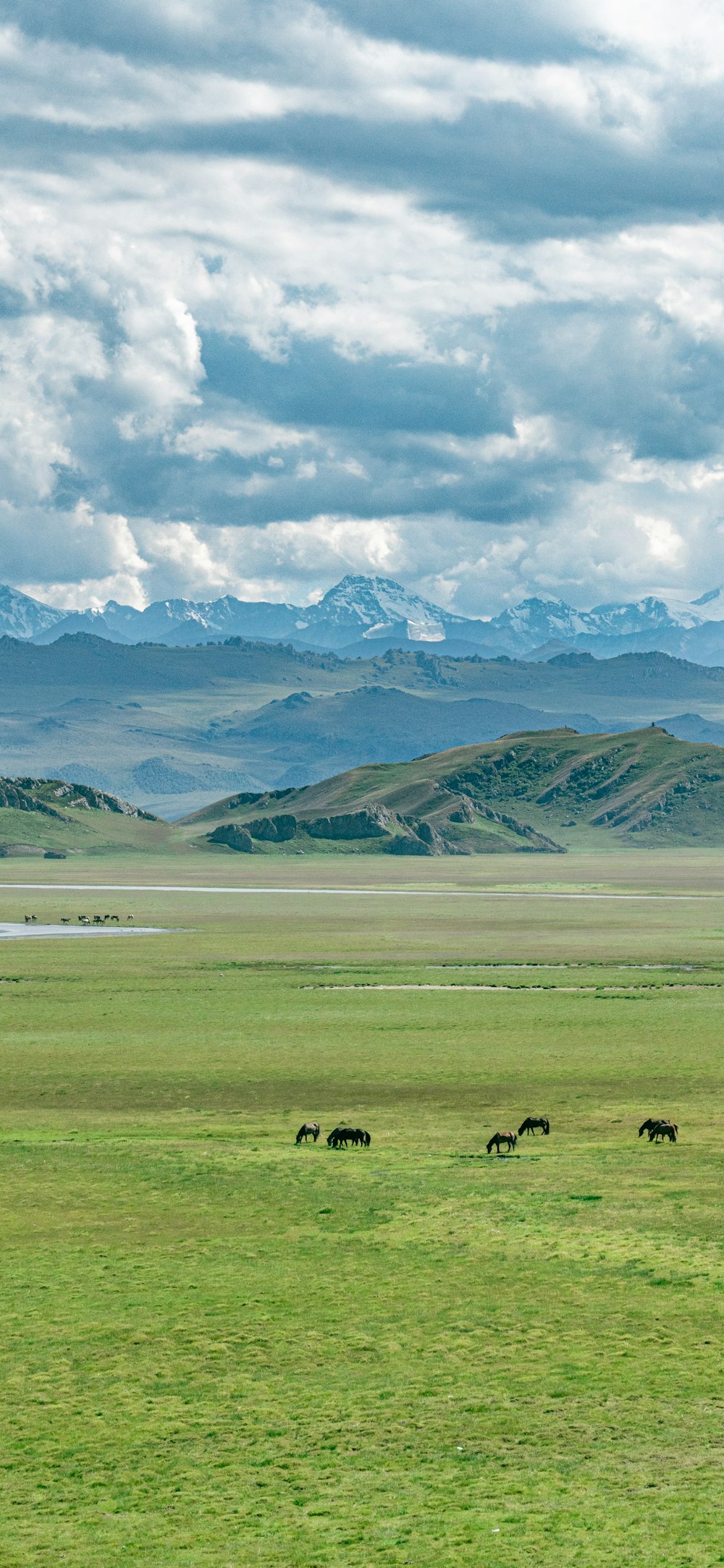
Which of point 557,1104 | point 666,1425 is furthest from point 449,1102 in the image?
point 666,1425

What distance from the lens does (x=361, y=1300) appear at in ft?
104

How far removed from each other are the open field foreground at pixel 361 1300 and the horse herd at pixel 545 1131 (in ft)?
1.96

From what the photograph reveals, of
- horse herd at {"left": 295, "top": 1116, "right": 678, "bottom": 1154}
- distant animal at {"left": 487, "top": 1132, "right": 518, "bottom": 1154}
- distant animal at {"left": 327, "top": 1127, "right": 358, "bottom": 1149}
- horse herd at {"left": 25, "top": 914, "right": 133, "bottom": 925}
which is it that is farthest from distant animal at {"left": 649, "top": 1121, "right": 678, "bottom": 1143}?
horse herd at {"left": 25, "top": 914, "right": 133, "bottom": 925}

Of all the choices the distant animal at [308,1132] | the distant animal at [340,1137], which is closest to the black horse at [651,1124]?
the distant animal at [340,1137]

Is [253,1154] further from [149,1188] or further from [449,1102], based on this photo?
[449,1102]

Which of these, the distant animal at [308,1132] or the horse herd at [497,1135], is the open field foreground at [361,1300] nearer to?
the horse herd at [497,1135]

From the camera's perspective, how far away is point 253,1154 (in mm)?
45562

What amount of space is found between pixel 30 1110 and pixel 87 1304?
23241 millimetres

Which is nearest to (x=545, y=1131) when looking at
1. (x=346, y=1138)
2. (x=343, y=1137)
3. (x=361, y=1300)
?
(x=346, y=1138)

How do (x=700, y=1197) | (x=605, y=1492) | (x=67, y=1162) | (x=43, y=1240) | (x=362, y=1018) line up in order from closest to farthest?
(x=605, y=1492), (x=43, y=1240), (x=700, y=1197), (x=67, y=1162), (x=362, y=1018)

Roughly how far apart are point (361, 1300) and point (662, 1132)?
18.2m

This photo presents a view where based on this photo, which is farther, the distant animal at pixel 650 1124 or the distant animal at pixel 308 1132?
the distant animal at pixel 308 1132

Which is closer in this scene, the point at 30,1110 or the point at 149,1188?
the point at 149,1188

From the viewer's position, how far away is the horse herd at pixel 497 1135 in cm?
4578
